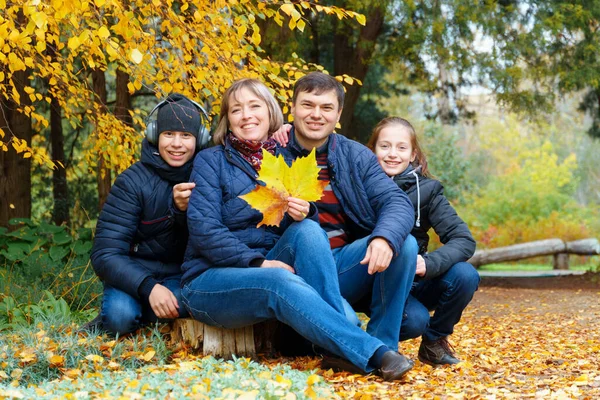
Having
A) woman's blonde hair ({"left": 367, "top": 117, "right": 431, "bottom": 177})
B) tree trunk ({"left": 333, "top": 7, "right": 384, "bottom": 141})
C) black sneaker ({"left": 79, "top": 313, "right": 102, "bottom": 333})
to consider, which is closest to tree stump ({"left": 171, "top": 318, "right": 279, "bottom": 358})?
black sneaker ({"left": 79, "top": 313, "right": 102, "bottom": 333})

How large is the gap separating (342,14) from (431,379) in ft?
7.15

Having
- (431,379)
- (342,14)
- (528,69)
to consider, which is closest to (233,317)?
(431,379)

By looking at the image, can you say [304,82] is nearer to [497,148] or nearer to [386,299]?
[386,299]

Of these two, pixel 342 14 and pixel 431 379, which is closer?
pixel 431 379

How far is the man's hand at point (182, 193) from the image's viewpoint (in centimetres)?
311

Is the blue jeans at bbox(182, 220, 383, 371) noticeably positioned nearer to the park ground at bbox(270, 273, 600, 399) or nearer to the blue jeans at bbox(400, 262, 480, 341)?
the park ground at bbox(270, 273, 600, 399)

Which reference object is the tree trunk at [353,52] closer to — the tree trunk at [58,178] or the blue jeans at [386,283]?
the tree trunk at [58,178]

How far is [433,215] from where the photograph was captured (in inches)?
135

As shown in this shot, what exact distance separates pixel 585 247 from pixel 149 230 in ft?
40.9

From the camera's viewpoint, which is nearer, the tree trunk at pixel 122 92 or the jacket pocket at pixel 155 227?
the jacket pocket at pixel 155 227

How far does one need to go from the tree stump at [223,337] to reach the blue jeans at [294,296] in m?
0.15

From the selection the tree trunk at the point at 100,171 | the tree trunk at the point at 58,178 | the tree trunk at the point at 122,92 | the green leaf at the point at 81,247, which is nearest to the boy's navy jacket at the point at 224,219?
the green leaf at the point at 81,247

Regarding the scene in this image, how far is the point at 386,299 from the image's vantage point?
3068mm

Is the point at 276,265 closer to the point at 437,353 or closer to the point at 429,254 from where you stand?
the point at 429,254
